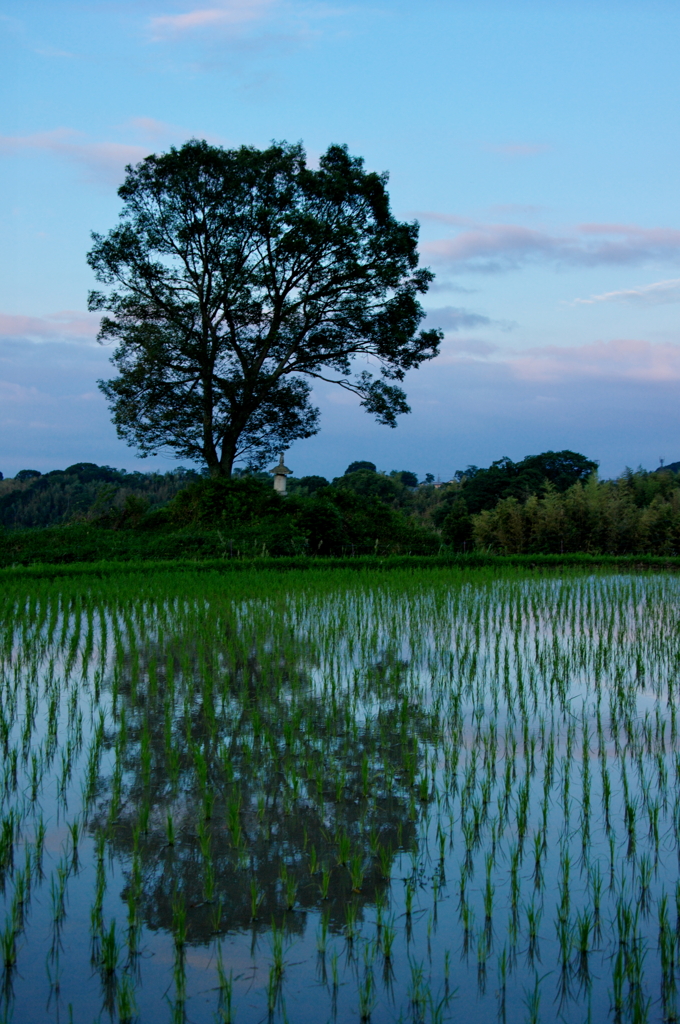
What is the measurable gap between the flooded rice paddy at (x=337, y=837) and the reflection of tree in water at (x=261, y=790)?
0.04 ft

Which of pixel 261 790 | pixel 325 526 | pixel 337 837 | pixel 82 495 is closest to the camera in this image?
pixel 337 837

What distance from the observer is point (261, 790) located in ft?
11.0

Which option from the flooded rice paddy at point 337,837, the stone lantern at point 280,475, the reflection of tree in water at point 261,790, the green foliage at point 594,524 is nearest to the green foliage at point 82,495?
the stone lantern at point 280,475

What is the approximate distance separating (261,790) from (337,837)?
1.92 feet

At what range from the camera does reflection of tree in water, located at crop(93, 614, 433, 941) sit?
2500mm

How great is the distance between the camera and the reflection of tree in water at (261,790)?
8.20 ft

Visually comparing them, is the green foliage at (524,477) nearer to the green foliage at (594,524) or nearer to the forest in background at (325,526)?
the forest in background at (325,526)

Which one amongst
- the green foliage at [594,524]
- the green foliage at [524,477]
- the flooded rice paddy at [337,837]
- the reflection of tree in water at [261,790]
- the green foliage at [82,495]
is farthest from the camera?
the green foliage at [524,477]

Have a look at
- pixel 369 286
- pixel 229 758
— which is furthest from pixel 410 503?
pixel 229 758

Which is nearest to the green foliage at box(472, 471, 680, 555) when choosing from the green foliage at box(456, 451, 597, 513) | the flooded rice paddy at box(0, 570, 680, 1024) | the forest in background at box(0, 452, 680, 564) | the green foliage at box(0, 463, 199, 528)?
the forest in background at box(0, 452, 680, 564)

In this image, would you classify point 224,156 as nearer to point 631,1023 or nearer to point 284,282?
point 284,282

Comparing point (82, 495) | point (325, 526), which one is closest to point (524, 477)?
point (325, 526)

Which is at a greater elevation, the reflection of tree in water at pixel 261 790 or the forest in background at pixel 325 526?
the forest in background at pixel 325 526

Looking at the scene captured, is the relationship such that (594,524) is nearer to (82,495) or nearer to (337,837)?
(337,837)
